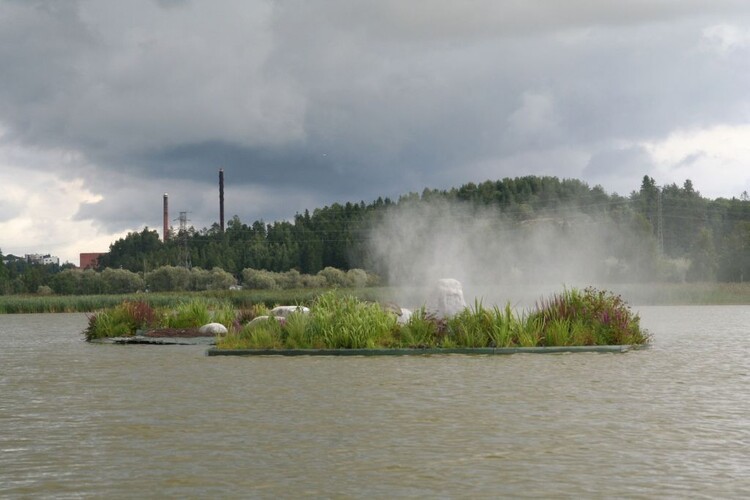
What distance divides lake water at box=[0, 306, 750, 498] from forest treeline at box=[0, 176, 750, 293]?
6655 cm

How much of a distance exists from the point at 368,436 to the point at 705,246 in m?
83.2

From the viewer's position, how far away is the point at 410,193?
399 ft

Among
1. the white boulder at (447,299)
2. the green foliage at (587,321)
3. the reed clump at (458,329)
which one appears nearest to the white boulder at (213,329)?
the reed clump at (458,329)

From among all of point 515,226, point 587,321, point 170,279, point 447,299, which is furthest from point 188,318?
point 515,226

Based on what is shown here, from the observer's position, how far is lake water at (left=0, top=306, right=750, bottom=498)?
724 cm

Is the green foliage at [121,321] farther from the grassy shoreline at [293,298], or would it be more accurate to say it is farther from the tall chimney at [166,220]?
the tall chimney at [166,220]

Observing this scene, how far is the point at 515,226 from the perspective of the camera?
10125 centimetres

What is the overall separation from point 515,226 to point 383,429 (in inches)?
3651

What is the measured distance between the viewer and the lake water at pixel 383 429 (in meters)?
7.24

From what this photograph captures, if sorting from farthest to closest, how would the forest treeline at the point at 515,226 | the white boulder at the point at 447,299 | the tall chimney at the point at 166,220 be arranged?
the tall chimney at the point at 166,220
the forest treeline at the point at 515,226
the white boulder at the point at 447,299

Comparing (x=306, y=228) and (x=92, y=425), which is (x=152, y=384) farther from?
(x=306, y=228)

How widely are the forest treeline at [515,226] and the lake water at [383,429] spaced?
218ft

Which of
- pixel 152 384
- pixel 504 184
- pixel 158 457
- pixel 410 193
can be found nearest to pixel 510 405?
pixel 158 457

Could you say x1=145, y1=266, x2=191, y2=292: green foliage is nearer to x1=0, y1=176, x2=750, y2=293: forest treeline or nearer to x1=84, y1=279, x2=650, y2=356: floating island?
x1=0, y1=176, x2=750, y2=293: forest treeline
